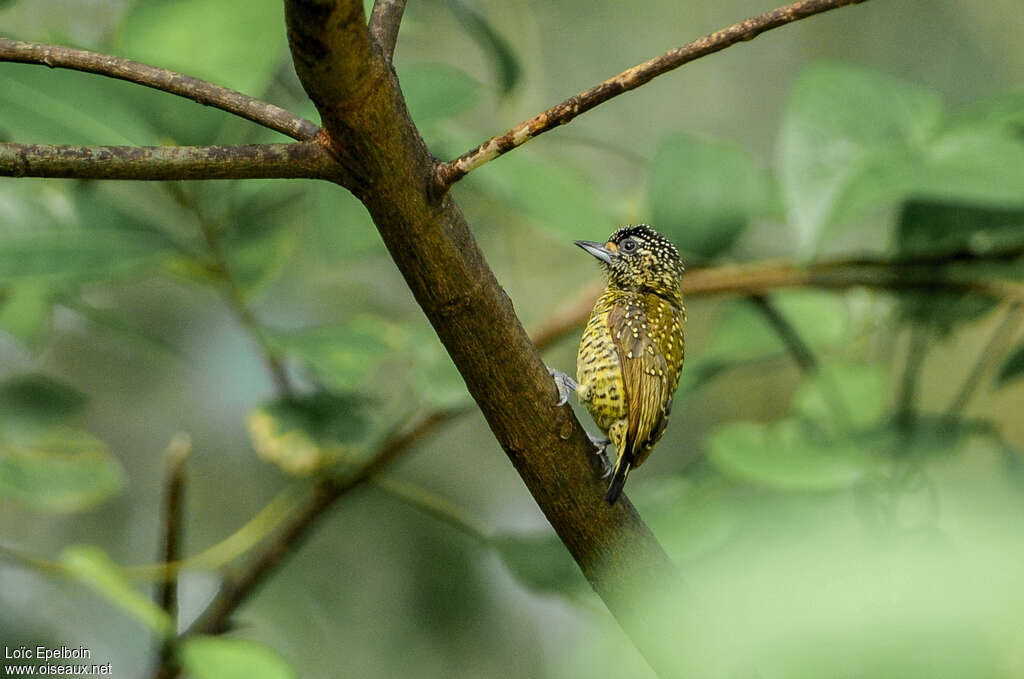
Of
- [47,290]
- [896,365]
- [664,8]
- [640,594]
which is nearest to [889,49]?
[664,8]

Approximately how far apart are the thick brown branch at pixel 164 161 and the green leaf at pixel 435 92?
795mm

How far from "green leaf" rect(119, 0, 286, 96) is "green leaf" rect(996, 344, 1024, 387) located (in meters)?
1.18

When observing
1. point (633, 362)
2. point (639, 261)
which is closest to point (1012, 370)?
point (639, 261)

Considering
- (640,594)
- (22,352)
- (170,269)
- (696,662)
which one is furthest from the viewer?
(22,352)

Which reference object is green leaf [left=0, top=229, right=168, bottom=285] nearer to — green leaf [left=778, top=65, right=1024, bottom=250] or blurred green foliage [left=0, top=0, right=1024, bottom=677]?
blurred green foliage [left=0, top=0, right=1024, bottom=677]

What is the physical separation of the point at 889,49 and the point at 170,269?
271 centimetres

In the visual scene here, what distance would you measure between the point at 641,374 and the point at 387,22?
55cm

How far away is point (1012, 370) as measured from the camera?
1.60 meters

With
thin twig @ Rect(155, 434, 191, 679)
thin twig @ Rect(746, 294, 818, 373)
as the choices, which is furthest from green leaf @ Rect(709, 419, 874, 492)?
thin twig @ Rect(155, 434, 191, 679)

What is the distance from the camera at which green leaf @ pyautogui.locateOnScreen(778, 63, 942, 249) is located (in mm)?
1218

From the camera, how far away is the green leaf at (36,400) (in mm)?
1631

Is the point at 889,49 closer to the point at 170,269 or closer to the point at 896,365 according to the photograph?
the point at 896,365

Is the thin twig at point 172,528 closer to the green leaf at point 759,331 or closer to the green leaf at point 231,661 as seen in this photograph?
the green leaf at point 231,661

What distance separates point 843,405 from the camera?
5.34 ft
